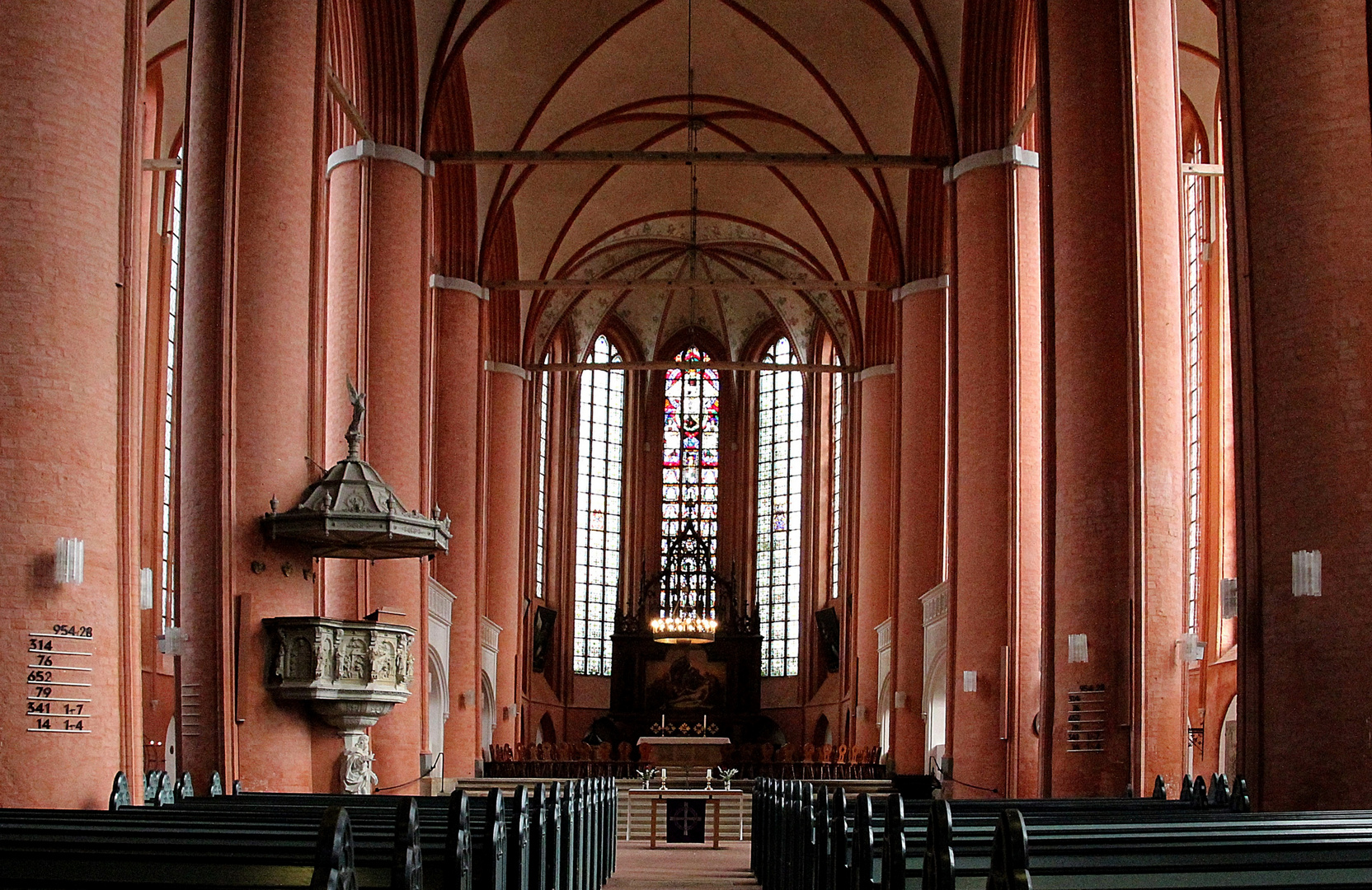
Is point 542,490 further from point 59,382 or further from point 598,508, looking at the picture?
point 59,382

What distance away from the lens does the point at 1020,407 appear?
830 inches

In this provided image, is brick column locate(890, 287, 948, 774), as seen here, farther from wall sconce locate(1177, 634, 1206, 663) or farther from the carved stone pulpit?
the carved stone pulpit

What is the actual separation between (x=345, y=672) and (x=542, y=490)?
2185 cm

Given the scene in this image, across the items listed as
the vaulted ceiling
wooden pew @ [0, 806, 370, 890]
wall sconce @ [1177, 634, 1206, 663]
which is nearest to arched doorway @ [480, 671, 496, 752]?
the vaulted ceiling

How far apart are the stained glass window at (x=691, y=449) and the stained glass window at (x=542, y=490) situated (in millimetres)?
3796

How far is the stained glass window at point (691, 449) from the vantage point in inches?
1591

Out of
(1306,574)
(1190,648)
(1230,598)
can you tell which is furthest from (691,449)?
(1306,574)

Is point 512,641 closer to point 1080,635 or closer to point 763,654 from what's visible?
point 763,654

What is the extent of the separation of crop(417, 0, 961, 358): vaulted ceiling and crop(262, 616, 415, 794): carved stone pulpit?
10133 mm

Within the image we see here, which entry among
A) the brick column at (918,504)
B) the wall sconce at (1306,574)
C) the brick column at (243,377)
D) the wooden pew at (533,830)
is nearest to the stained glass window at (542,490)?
the brick column at (918,504)

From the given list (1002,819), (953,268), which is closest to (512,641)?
(953,268)

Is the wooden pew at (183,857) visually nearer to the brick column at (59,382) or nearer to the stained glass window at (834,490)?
the brick column at (59,382)

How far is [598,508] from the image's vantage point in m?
39.7

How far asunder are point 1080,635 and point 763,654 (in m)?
24.7
